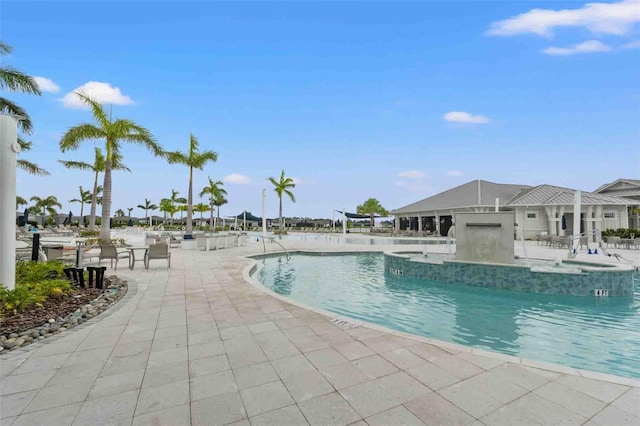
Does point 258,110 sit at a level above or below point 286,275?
above

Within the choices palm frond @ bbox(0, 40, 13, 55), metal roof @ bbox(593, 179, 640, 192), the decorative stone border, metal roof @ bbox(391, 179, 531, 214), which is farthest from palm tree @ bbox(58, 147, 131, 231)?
metal roof @ bbox(593, 179, 640, 192)

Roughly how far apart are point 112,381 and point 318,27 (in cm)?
1451

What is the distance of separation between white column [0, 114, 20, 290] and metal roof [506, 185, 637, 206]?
27.8 meters

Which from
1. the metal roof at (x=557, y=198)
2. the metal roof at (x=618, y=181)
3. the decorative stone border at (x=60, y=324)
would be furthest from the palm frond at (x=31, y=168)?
the metal roof at (x=618, y=181)

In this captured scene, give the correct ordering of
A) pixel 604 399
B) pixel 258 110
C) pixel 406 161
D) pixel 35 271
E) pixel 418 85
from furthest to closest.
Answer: pixel 406 161
pixel 258 110
pixel 418 85
pixel 35 271
pixel 604 399

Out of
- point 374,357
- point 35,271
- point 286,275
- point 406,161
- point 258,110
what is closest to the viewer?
point 374,357

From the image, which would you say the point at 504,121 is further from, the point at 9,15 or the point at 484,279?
the point at 9,15

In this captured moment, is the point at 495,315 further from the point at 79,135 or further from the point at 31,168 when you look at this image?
the point at 31,168

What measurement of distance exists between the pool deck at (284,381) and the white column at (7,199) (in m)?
2.20

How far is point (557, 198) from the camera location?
75.9 ft

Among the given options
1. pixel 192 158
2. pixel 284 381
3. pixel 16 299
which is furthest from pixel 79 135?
pixel 284 381

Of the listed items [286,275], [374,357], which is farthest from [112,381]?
[286,275]

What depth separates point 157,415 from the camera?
7.43ft

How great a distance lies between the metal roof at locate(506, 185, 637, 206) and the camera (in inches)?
873
